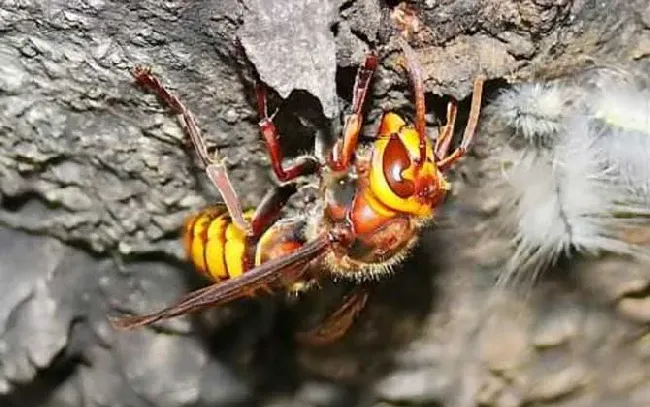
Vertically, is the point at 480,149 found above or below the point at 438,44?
below

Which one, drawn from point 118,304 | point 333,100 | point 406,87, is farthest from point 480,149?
point 118,304

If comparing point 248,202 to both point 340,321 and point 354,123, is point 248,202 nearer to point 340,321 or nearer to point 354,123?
point 340,321

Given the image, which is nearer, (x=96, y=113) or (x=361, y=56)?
(x=361, y=56)

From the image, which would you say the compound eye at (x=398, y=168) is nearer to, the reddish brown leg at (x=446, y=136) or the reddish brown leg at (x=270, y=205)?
the reddish brown leg at (x=446, y=136)

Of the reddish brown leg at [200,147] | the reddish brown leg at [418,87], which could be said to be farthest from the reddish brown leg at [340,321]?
the reddish brown leg at [418,87]

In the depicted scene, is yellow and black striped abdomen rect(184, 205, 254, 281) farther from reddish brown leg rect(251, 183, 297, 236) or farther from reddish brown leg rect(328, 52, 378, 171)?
reddish brown leg rect(328, 52, 378, 171)

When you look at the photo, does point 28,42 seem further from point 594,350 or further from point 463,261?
point 594,350

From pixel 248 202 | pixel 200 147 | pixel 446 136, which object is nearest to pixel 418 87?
pixel 446 136
